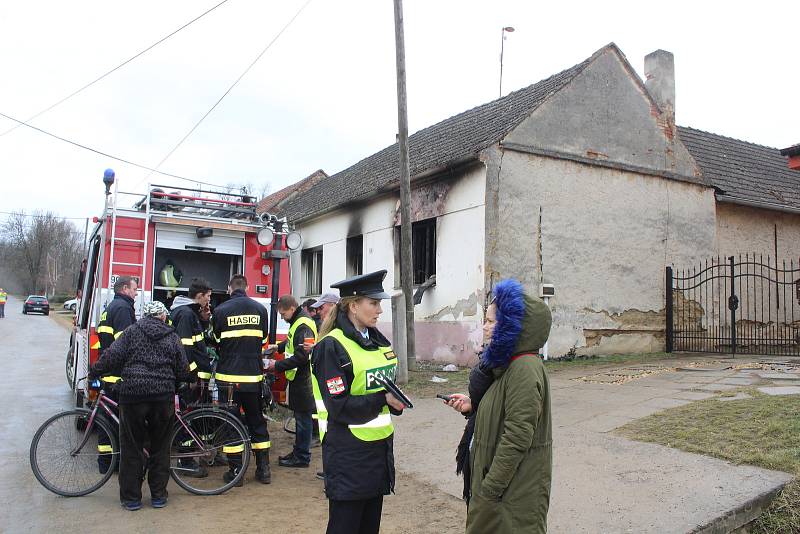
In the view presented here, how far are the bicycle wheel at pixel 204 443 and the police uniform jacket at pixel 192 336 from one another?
1.78 feet

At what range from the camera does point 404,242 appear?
36.3 ft

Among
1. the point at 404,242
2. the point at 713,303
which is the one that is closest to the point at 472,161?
the point at 404,242

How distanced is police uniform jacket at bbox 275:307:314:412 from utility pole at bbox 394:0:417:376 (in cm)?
467

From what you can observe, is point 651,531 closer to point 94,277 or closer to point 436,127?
point 94,277

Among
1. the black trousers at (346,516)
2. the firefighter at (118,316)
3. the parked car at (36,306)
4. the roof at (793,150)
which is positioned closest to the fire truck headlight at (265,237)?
the firefighter at (118,316)

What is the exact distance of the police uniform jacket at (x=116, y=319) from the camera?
6105 mm

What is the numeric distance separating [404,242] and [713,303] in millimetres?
7941

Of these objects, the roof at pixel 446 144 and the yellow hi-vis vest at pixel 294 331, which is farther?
the roof at pixel 446 144

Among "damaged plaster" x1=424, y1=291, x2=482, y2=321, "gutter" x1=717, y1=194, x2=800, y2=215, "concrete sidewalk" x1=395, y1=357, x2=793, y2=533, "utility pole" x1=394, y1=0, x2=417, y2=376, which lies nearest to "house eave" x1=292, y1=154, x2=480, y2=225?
"utility pole" x1=394, y1=0, x2=417, y2=376

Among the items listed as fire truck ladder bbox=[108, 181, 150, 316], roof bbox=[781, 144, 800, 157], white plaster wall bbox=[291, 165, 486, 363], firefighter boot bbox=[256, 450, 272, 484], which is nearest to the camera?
firefighter boot bbox=[256, 450, 272, 484]

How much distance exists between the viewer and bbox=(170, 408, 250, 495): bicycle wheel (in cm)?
564

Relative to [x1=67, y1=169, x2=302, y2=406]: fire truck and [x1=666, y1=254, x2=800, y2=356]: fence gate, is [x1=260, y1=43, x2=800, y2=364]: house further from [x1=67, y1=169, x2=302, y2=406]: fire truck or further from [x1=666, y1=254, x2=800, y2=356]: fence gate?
[x1=67, y1=169, x2=302, y2=406]: fire truck

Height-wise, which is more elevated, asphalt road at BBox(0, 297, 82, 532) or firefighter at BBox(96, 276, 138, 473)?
firefighter at BBox(96, 276, 138, 473)

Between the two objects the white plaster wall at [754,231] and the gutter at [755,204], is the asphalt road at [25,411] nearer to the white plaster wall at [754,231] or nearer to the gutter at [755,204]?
the white plaster wall at [754,231]
